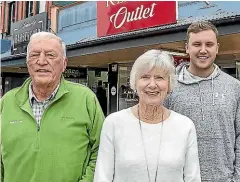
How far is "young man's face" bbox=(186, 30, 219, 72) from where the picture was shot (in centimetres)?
285

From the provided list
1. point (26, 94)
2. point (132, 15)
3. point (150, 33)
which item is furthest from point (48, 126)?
point (132, 15)

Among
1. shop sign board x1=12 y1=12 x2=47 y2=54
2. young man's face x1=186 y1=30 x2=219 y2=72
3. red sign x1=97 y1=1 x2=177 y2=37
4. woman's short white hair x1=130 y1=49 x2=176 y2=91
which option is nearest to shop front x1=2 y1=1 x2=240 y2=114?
red sign x1=97 y1=1 x2=177 y2=37

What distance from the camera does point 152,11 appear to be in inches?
296

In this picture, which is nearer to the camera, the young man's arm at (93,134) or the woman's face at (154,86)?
the woman's face at (154,86)

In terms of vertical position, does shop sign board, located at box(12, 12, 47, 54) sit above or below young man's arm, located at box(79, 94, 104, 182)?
above

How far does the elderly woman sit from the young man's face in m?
0.38

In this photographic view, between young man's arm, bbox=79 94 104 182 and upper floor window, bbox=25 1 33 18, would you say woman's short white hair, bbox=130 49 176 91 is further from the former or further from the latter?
upper floor window, bbox=25 1 33 18

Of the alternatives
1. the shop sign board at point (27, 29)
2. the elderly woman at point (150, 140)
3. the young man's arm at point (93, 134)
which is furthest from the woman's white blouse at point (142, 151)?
the shop sign board at point (27, 29)

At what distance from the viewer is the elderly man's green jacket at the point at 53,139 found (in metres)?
2.58

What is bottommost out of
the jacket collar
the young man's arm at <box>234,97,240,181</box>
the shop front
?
the young man's arm at <box>234,97,240,181</box>

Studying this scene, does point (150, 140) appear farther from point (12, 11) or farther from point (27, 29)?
point (12, 11)

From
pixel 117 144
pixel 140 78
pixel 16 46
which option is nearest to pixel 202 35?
pixel 140 78

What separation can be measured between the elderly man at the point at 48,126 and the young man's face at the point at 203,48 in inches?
29.3

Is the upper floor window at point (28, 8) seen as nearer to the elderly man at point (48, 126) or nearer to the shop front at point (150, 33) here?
the shop front at point (150, 33)
